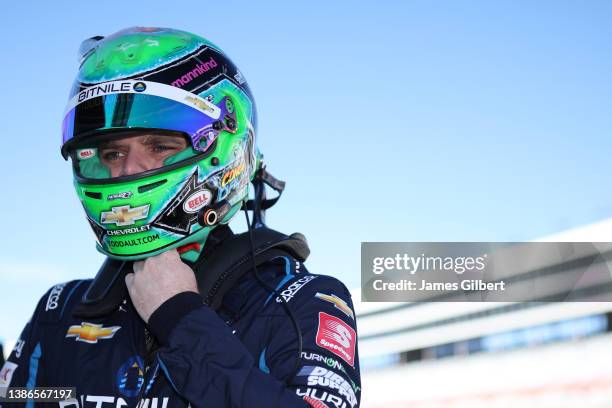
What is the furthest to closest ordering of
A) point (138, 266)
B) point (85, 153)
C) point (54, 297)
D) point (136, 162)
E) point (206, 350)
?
point (54, 297) < point (85, 153) < point (136, 162) < point (138, 266) < point (206, 350)

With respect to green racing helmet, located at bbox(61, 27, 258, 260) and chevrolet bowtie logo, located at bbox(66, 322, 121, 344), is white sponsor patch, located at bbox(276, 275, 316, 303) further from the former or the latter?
chevrolet bowtie logo, located at bbox(66, 322, 121, 344)

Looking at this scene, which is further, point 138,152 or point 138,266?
point 138,152

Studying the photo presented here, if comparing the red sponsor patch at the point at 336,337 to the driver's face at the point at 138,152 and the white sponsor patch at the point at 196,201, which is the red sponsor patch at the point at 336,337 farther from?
the driver's face at the point at 138,152

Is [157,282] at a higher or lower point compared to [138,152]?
lower

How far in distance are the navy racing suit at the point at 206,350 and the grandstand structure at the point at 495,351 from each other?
6.86 meters

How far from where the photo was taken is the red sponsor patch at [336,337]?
8.12 ft

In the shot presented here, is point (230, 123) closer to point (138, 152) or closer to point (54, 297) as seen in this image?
point (138, 152)

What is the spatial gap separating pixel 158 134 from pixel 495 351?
8.97 m

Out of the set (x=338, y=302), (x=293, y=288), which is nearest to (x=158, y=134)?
(x=293, y=288)

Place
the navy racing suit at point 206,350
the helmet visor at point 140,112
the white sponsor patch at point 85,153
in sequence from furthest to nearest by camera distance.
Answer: the white sponsor patch at point 85,153
the helmet visor at point 140,112
the navy racing suit at point 206,350

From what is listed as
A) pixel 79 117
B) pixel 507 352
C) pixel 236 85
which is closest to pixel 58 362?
pixel 79 117

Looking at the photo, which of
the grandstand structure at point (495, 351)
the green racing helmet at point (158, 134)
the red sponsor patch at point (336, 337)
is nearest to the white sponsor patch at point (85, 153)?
the green racing helmet at point (158, 134)

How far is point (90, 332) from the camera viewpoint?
282 centimetres

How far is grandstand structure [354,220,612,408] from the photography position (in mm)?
9414
